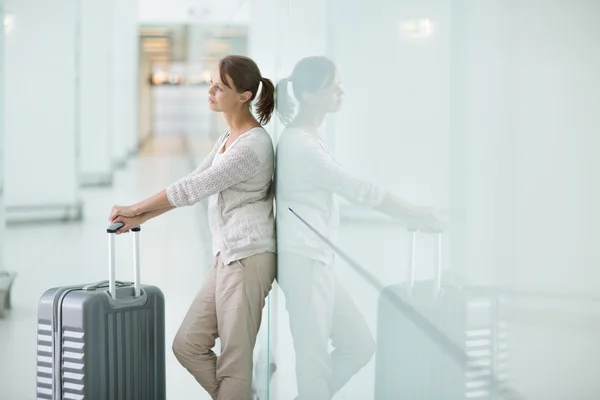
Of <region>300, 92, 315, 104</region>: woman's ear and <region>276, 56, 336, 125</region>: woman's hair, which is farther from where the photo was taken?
<region>300, 92, 315, 104</region>: woman's ear

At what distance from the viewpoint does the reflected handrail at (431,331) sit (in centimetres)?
100

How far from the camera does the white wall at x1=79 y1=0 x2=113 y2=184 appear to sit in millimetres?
15219

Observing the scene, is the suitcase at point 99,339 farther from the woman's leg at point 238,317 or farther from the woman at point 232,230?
the woman's leg at point 238,317

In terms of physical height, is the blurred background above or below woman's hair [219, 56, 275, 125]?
below

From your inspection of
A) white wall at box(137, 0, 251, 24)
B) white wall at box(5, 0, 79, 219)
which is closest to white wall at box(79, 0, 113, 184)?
white wall at box(137, 0, 251, 24)

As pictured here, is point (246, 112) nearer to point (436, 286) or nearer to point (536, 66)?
point (436, 286)

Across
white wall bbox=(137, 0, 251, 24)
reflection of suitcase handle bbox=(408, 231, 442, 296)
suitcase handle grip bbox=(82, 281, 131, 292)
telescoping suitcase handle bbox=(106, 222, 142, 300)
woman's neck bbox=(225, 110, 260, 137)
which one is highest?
white wall bbox=(137, 0, 251, 24)

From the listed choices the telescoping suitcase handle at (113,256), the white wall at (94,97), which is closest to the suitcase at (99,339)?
the telescoping suitcase handle at (113,256)

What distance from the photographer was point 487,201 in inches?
40.9

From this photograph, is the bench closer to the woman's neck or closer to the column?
the woman's neck

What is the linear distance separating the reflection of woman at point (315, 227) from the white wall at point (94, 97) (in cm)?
1259

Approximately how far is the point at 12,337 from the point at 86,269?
238 cm

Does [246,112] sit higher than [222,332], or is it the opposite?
[246,112]

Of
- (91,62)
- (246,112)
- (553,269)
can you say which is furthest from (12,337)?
(91,62)
